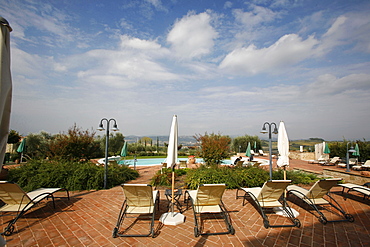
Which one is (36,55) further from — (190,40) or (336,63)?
(336,63)

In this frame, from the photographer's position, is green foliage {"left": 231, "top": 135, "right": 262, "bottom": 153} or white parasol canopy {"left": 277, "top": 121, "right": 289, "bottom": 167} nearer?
white parasol canopy {"left": 277, "top": 121, "right": 289, "bottom": 167}

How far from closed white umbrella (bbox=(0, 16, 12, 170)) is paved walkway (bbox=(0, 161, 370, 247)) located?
2544 mm

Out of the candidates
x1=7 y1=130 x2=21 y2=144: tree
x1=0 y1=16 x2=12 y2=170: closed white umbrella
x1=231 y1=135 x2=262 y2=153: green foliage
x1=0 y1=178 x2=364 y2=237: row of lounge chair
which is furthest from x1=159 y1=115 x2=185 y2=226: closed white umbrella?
x1=231 y1=135 x2=262 y2=153: green foliage

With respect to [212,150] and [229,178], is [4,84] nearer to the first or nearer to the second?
[229,178]

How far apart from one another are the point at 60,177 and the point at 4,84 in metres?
6.29

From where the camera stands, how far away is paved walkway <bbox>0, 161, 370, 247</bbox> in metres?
Answer: 3.28

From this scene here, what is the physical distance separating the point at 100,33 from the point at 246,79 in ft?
37.9

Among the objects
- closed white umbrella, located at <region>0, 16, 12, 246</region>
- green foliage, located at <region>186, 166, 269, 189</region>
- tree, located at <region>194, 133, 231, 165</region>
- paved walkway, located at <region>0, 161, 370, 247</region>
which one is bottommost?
paved walkway, located at <region>0, 161, 370, 247</region>

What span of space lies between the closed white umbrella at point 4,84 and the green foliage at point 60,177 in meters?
5.63

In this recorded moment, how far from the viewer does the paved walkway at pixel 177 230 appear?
3.28m

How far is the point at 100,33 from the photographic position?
9.33 meters

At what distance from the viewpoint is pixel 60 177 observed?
6625 millimetres

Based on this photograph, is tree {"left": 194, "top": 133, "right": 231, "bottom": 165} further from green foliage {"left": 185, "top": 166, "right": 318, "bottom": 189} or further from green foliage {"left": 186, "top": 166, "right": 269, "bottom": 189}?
green foliage {"left": 186, "top": 166, "right": 269, "bottom": 189}

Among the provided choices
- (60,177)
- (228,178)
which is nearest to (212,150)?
(228,178)
